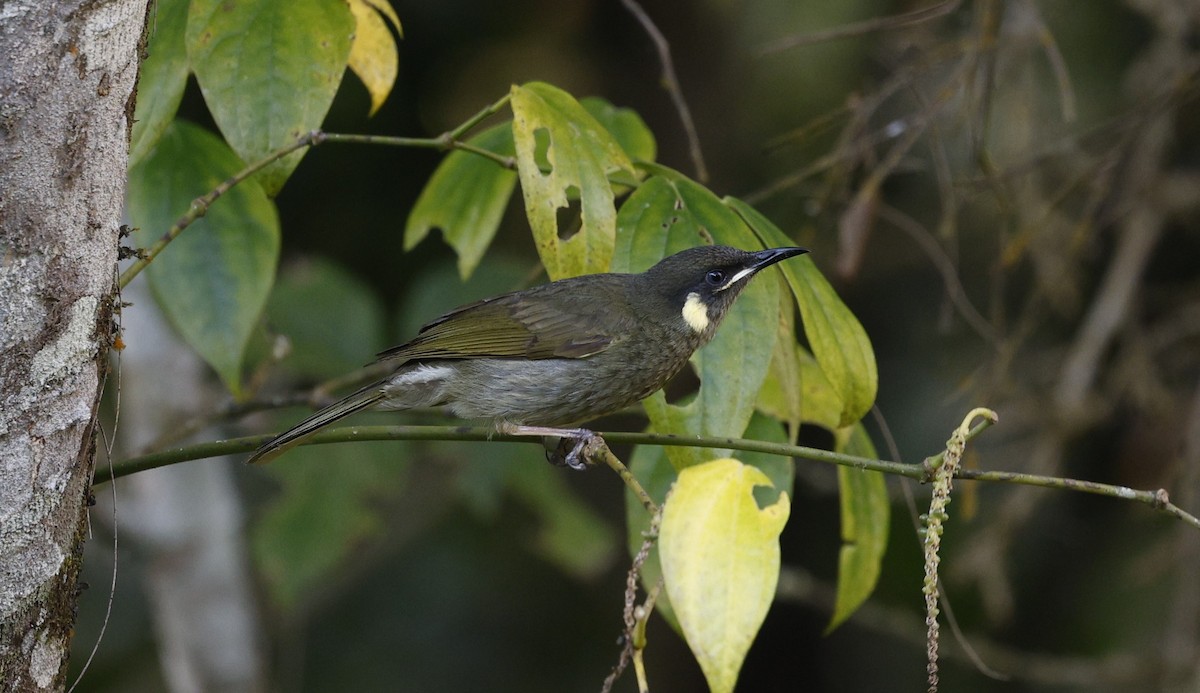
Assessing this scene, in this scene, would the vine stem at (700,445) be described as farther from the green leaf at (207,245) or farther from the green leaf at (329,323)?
the green leaf at (329,323)

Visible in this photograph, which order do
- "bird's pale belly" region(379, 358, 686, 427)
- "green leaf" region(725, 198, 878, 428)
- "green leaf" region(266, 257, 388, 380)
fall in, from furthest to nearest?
"green leaf" region(266, 257, 388, 380) < "bird's pale belly" region(379, 358, 686, 427) < "green leaf" region(725, 198, 878, 428)

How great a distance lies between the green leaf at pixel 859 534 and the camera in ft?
8.63

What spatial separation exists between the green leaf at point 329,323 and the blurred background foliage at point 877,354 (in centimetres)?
1

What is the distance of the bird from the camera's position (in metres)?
3.07

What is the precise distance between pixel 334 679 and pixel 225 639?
228 cm

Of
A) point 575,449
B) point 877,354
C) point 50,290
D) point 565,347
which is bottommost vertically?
point 50,290

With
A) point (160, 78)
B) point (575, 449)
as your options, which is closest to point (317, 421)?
point (575, 449)

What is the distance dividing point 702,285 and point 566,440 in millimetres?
587

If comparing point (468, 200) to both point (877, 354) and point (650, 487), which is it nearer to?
point (650, 487)

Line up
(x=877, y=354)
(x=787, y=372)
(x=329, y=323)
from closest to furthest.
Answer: (x=787, y=372) < (x=329, y=323) < (x=877, y=354)

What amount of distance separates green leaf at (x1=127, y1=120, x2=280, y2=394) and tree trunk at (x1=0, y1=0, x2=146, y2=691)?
795 millimetres

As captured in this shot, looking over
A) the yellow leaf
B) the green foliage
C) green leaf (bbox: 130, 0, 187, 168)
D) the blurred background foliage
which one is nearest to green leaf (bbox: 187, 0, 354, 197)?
the green foliage

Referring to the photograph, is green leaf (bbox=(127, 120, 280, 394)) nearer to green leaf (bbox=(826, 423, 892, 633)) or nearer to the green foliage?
the green foliage

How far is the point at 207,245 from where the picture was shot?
278 centimetres
